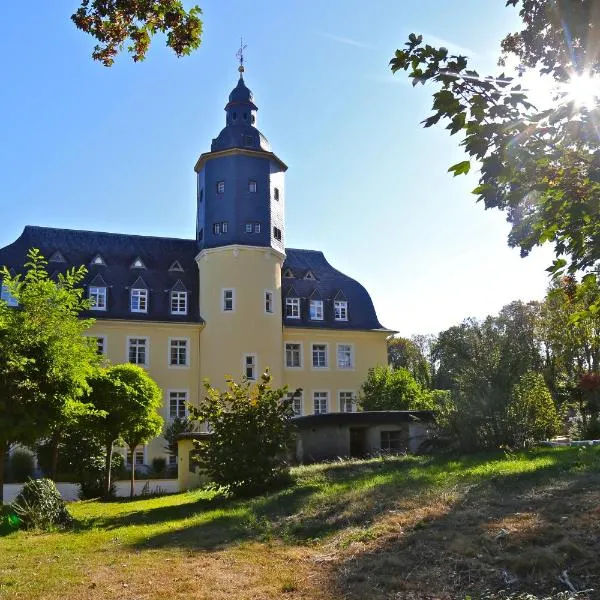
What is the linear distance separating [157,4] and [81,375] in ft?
34.0

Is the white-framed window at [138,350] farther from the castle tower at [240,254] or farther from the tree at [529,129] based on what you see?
the tree at [529,129]

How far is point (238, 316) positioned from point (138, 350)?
555 cm

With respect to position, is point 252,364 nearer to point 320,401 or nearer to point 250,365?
point 250,365

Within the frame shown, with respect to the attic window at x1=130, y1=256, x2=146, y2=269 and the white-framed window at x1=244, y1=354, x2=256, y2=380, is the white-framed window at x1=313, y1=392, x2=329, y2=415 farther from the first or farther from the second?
the attic window at x1=130, y1=256, x2=146, y2=269

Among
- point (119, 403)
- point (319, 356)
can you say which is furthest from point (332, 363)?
point (119, 403)

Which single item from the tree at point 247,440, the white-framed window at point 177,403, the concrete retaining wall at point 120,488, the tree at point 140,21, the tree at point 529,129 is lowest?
the concrete retaining wall at point 120,488

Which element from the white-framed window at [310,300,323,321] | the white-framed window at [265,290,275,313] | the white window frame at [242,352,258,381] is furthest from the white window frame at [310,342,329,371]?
the white window frame at [242,352,258,381]

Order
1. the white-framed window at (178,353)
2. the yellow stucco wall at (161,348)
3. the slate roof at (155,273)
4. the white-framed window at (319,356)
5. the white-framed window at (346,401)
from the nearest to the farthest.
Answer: the yellow stucco wall at (161,348) → the white-framed window at (178,353) → the slate roof at (155,273) → the white-framed window at (346,401) → the white-framed window at (319,356)

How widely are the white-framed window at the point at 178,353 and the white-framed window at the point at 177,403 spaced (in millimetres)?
1479

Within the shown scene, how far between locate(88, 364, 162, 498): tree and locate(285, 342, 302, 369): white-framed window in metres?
14.4

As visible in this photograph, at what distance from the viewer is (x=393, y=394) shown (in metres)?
33.2

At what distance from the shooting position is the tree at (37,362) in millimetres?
13609

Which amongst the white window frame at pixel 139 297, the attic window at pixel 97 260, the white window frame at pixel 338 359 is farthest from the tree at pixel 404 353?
the attic window at pixel 97 260

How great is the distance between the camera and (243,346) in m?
35.7
